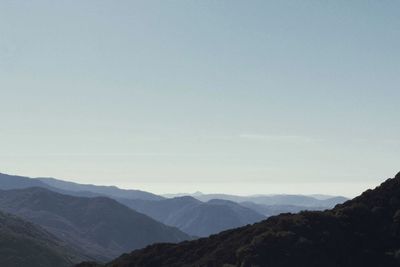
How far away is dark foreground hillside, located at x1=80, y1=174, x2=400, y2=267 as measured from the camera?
51.2 metres

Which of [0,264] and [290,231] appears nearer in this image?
[290,231]

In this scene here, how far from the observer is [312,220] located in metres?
60.0

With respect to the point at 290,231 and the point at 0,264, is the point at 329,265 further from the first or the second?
the point at 0,264

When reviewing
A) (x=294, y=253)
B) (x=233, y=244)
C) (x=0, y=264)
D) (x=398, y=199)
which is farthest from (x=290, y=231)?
(x=0, y=264)

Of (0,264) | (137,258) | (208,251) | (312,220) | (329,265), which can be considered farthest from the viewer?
(0,264)

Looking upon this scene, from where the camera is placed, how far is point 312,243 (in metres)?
53.3

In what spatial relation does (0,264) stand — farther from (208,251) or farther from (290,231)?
(290,231)

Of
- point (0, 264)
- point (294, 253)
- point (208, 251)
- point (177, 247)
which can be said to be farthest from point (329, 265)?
point (0, 264)

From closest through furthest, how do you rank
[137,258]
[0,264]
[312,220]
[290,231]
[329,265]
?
[329,265]
[290,231]
[312,220]
[137,258]
[0,264]

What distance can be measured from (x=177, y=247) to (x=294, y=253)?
83.0 ft

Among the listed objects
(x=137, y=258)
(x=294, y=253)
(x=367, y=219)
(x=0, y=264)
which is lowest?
(x=0, y=264)

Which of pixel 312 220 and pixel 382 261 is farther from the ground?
Answer: pixel 312 220

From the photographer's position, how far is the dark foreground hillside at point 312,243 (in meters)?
51.2

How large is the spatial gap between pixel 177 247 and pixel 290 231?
72.4 feet
